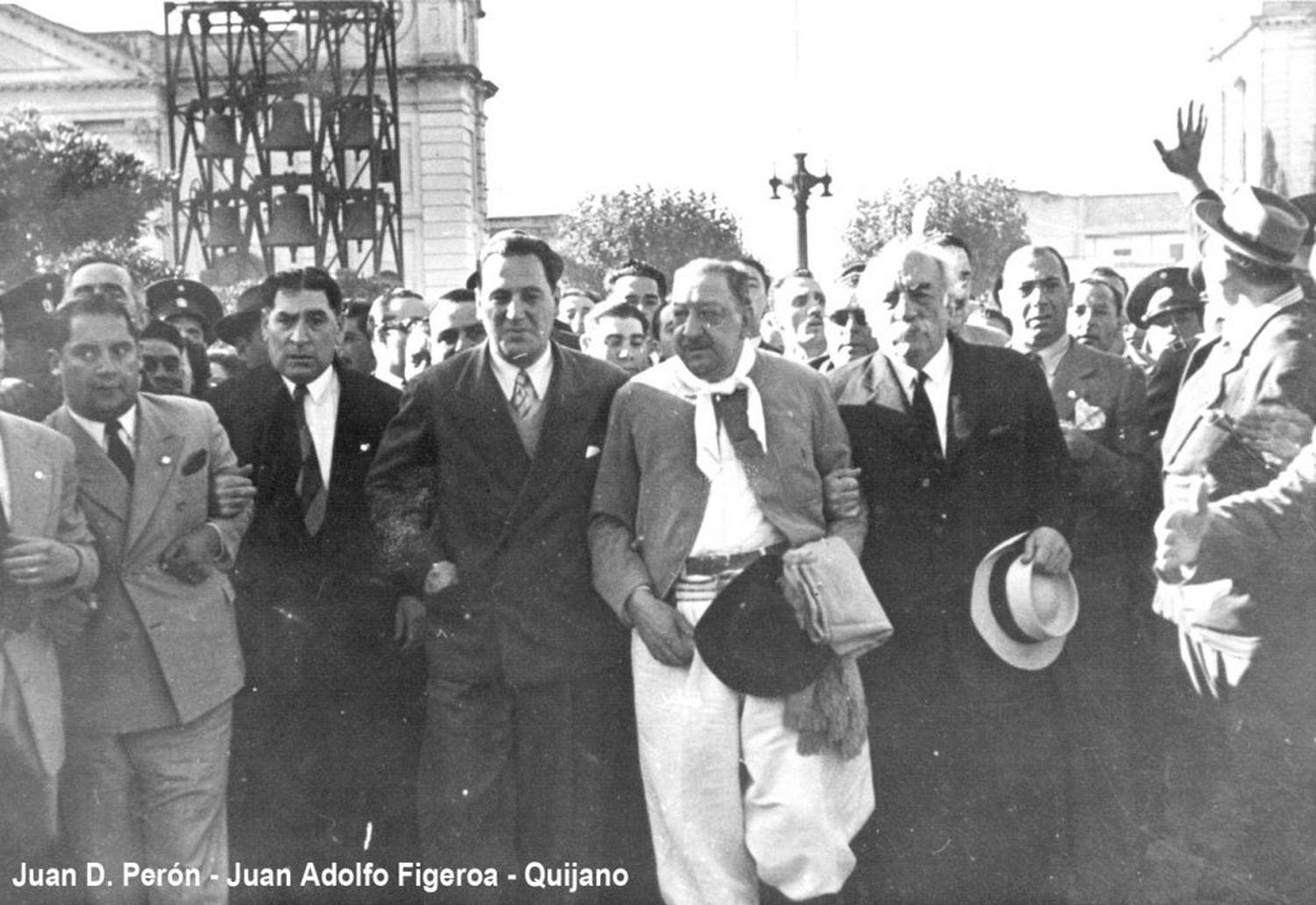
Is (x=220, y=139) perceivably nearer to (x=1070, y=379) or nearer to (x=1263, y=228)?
(x=1070, y=379)

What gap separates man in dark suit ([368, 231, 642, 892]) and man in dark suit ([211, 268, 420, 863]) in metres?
0.34

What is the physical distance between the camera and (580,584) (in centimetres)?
509

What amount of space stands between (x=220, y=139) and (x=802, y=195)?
19.2ft

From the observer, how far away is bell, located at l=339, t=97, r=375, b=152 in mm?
16938

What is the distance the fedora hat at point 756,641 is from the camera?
475cm

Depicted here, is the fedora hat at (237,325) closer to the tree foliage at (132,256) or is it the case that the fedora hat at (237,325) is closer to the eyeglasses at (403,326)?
the eyeglasses at (403,326)

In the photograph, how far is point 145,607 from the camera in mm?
4801

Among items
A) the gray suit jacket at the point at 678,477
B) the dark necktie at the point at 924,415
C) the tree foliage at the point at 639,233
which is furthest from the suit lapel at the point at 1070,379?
the tree foliage at the point at 639,233

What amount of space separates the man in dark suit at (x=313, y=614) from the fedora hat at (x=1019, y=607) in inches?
76.0

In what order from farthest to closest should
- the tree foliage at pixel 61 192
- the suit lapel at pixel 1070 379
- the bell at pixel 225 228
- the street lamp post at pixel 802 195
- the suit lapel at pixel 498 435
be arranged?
the street lamp post at pixel 802 195 < the bell at pixel 225 228 < the tree foliage at pixel 61 192 < the suit lapel at pixel 1070 379 < the suit lapel at pixel 498 435

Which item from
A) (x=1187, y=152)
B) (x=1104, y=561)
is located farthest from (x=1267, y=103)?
(x=1104, y=561)

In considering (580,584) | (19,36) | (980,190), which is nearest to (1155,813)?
(580,584)

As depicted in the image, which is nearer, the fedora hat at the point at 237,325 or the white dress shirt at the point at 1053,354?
the white dress shirt at the point at 1053,354

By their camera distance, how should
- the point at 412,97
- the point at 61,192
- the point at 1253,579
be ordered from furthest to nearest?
the point at 412,97
the point at 61,192
the point at 1253,579
